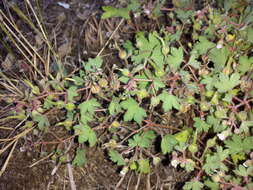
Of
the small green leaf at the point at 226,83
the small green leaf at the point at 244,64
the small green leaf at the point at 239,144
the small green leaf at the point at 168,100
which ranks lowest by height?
the small green leaf at the point at 239,144

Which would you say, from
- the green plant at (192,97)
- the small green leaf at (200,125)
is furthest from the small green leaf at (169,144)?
the small green leaf at (200,125)

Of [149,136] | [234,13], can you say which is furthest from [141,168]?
[234,13]

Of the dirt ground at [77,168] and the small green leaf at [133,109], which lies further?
the dirt ground at [77,168]

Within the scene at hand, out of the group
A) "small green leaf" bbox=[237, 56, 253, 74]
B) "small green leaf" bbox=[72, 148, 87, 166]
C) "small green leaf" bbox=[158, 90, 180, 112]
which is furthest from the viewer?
"small green leaf" bbox=[72, 148, 87, 166]

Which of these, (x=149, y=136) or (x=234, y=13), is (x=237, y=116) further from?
(x=234, y=13)

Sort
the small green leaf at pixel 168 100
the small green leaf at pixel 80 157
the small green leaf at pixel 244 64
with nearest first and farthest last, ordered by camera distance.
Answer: the small green leaf at pixel 168 100, the small green leaf at pixel 244 64, the small green leaf at pixel 80 157

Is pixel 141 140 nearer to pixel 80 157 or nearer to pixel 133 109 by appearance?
pixel 133 109

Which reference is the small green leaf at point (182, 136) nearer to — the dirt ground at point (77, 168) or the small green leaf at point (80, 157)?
the dirt ground at point (77, 168)

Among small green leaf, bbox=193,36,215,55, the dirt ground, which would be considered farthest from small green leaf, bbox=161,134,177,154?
small green leaf, bbox=193,36,215,55

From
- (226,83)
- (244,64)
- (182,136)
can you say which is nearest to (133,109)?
(182,136)

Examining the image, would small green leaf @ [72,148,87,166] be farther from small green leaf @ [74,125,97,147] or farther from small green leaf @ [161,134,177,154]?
small green leaf @ [161,134,177,154]

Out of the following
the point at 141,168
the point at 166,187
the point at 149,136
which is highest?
the point at 149,136

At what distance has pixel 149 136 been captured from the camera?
4.33ft

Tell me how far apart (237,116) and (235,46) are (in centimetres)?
36
